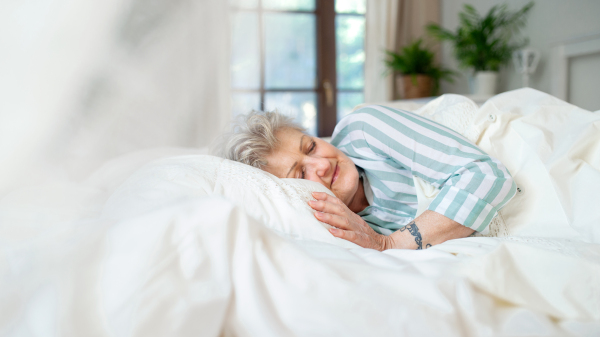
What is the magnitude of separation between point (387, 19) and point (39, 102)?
12.3ft

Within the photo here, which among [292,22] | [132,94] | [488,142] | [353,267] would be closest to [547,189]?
[488,142]

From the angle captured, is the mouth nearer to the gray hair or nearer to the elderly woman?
the elderly woman

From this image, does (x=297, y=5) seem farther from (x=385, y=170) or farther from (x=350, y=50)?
(x=385, y=170)

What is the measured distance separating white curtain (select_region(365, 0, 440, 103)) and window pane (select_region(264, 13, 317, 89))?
53 centimetres

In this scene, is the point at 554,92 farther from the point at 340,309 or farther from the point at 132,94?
the point at 132,94

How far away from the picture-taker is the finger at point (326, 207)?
0.77 m

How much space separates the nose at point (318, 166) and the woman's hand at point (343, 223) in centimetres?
15

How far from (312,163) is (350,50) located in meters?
3.01

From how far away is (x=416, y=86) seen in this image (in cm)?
329

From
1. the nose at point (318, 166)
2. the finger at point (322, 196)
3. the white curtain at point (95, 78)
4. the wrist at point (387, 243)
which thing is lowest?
the wrist at point (387, 243)

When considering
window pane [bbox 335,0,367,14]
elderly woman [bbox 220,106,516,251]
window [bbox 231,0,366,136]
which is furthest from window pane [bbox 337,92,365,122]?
elderly woman [bbox 220,106,516,251]

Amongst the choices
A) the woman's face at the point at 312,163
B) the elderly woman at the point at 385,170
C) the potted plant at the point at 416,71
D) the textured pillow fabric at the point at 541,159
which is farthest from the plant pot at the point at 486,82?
the woman's face at the point at 312,163

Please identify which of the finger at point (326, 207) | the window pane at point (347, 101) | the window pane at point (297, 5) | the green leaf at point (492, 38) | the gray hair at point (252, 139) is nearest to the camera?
the finger at point (326, 207)

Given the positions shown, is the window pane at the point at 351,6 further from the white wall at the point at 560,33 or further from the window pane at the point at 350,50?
the white wall at the point at 560,33
